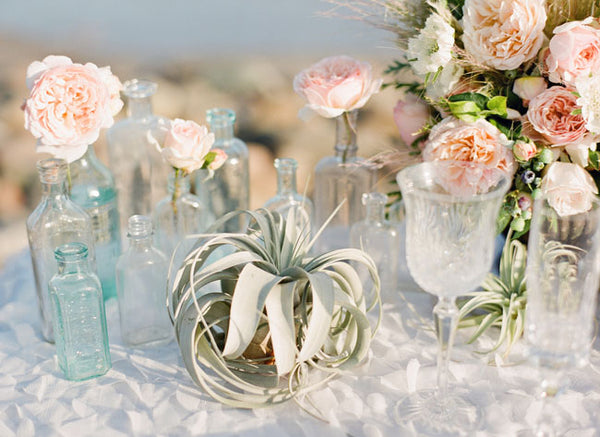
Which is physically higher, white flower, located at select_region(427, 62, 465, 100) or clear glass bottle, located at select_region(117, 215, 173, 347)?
white flower, located at select_region(427, 62, 465, 100)

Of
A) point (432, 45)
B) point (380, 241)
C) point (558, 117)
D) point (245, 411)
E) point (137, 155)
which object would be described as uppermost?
point (432, 45)

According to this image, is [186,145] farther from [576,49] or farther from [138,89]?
[576,49]

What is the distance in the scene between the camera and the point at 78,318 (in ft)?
3.47

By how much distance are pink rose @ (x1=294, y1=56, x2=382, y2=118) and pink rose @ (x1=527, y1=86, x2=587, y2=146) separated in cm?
31

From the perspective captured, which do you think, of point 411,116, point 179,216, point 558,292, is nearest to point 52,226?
point 179,216

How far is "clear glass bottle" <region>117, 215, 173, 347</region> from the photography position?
113 cm

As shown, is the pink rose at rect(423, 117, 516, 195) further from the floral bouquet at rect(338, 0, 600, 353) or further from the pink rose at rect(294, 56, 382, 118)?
the pink rose at rect(294, 56, 382, 118)

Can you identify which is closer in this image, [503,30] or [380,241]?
[503,30]

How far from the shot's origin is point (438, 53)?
1.12m

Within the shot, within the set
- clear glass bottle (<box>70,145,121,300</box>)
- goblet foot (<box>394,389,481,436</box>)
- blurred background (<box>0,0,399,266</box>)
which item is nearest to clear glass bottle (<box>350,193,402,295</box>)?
goblet foot (<box>394,389,481,436</box>)

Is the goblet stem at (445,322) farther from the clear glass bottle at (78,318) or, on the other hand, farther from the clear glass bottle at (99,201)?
the clear glass bottle at (99,201)

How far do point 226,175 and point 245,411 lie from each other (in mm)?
534

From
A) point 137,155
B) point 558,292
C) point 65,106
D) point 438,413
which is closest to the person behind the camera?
point 558,292

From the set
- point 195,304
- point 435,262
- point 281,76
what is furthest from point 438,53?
point 281,76
